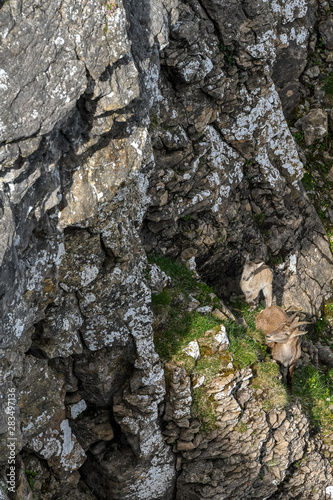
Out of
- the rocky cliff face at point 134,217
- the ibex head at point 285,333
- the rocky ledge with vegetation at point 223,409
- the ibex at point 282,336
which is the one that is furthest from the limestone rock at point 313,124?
the rocky ledge with vegetation at point 223,409

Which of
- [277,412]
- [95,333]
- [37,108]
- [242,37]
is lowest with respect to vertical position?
[277,412]

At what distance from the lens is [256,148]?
598 inches

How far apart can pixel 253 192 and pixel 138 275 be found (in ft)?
20.7

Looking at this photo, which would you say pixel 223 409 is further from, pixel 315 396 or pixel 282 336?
pixel 315 396

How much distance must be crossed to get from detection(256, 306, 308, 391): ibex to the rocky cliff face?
1.09 meters

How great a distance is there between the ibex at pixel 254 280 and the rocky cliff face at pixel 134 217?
0.75 meters

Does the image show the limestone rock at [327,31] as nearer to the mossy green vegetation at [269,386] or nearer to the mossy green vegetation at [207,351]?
the mossy green vegetation at [207,351]

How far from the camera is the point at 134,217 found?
429 inches

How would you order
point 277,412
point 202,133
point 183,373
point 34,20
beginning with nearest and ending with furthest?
point 34,20, point 183,373, point 277,412, point 202,133

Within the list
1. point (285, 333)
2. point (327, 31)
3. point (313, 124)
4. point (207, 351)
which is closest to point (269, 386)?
point (285, 333)

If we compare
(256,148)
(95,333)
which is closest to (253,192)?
(256,148)

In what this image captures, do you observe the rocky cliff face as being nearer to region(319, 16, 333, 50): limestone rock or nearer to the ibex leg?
region(319, 16, 333, 50): limestone rock

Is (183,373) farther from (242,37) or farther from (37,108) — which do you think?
(242,37)

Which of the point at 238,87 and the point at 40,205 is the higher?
the point at 238,87
